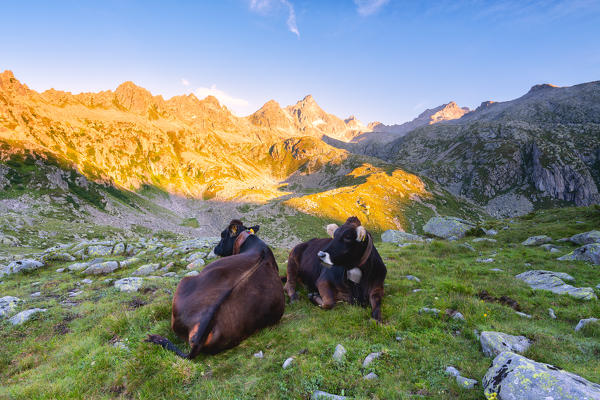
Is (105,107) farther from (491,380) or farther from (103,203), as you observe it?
(491,380)

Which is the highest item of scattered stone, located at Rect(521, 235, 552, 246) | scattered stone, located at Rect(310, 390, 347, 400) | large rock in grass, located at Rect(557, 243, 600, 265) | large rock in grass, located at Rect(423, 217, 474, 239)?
scattered stone, located at Rect(310, 390, 347, 400)

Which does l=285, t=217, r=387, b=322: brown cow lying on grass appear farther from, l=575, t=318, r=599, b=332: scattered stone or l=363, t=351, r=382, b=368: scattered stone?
l=575, t=318, r=599, b=332: scattered stone

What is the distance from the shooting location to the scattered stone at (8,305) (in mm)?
8131

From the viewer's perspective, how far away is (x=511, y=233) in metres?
20.9

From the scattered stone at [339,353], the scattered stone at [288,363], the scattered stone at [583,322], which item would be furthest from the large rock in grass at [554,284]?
the scattered stone at [288,363]

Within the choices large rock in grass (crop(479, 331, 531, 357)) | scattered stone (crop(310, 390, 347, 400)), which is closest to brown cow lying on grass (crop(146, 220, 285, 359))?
scattered stone (crop(310, 390, 347, 400))

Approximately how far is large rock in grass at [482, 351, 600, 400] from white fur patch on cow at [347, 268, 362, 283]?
4.15 metres

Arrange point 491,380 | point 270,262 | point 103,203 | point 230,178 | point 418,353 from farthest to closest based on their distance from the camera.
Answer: point 230,178 < point 103,203 < point 270,262 < point 418,353 < point 491,380

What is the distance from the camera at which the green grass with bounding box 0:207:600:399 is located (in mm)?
3998

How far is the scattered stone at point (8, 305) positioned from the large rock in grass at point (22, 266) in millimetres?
7470

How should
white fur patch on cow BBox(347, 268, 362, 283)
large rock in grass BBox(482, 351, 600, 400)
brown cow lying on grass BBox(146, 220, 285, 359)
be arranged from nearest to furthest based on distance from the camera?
large rock in grass BBox(482, 351, 600, 400)
brown cow lying on grass BBox(146, 220, 285, 359)
white fur patch on cow BBox(347, 268, 362, 283)

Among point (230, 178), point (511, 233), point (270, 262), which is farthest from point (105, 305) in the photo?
point (230, 178)

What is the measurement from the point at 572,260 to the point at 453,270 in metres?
6.88

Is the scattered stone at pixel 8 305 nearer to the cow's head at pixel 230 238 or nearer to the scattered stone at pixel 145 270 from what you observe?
the scattered stone at pixel 145 270
